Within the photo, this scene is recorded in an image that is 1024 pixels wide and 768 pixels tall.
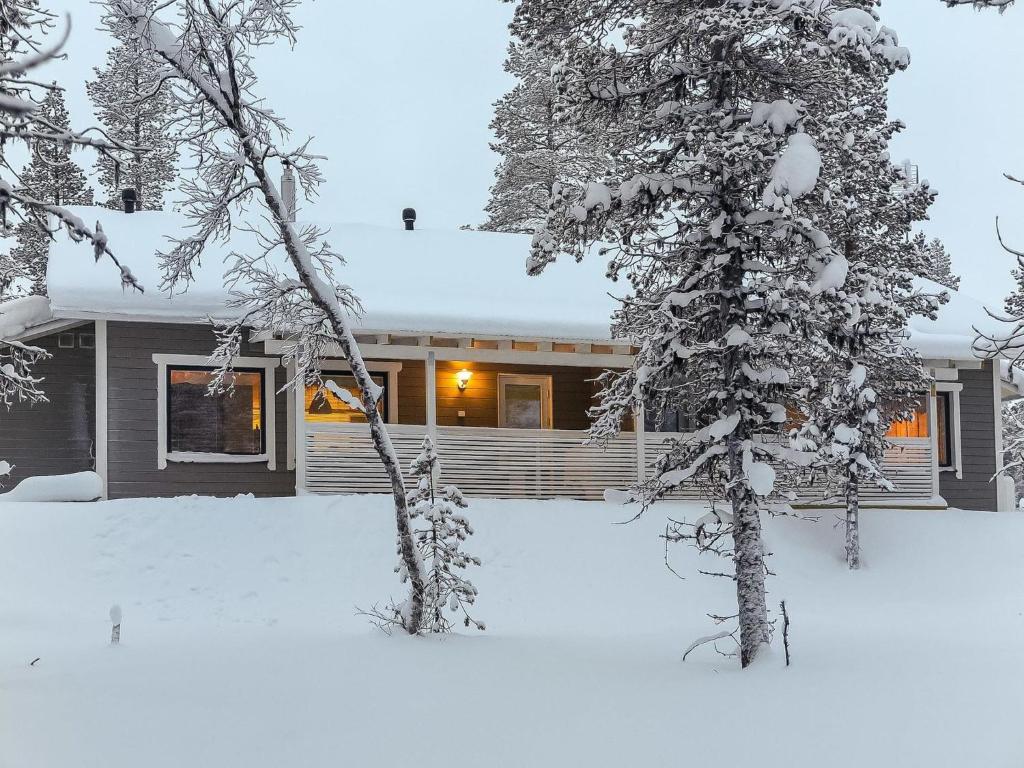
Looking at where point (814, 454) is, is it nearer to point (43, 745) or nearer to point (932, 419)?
point (43, 745)

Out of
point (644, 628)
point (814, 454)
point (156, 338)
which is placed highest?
point (156, 338)

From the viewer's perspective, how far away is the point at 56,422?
1783cm

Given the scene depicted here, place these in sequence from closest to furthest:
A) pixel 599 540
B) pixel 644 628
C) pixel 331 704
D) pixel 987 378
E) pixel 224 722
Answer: pixel 224 722
pixel 331 704
pixel 644 628
pixel 599 540
pixel 987 378

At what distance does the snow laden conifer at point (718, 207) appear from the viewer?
8.60 metres

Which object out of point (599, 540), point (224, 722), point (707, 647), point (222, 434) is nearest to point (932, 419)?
point (599, 540)

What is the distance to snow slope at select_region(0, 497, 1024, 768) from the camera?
681 cm

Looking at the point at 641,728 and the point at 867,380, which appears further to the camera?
the point at 867,380

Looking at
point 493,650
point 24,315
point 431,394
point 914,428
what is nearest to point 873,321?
point 431,394

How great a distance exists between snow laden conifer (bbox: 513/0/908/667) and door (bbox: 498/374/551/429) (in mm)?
9277

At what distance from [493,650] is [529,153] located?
2229 cm

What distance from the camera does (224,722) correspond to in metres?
7.04

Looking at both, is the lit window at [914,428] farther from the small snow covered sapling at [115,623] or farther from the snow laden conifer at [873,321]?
the small snow covered sapling at [115,623]

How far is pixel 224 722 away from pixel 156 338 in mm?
10160

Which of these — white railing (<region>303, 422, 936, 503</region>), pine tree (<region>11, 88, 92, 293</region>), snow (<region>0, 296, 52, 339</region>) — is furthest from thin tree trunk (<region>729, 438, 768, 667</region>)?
pine tree (<region>11, 88, 92, 293</region>)
